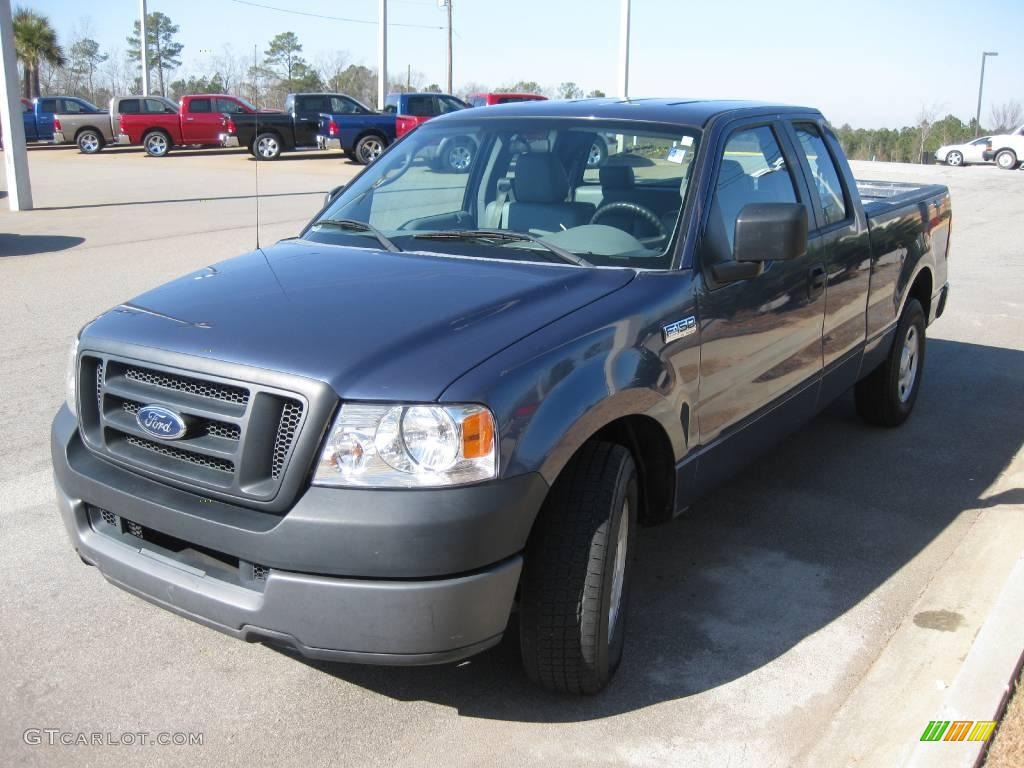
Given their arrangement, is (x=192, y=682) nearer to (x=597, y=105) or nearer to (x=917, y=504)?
(x=597, y=105)

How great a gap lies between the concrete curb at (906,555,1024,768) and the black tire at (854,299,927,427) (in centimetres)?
237

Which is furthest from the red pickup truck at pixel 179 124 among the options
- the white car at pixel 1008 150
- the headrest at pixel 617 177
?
the headrest at pixel 617 177

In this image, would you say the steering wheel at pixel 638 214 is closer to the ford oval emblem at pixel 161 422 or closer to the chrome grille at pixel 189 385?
the chrome grille at pixel 189 385

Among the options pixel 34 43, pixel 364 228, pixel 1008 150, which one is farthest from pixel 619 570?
pixel 34 43

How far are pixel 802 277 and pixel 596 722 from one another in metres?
2.20

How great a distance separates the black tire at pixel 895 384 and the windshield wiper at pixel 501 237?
9.66ft

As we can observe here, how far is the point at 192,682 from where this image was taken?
3.45 meters

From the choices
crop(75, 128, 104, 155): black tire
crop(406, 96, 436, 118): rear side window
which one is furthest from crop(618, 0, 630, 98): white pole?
crop(75, 128, 104, 155): black tire

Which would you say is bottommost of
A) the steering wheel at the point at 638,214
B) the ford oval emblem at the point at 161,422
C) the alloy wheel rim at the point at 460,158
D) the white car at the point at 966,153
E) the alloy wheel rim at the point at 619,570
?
the alloy wheel rim at the point at 619,570

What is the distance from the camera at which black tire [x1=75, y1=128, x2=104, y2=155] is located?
3347 centimetres

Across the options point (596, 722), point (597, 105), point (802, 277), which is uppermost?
point (597, 105)

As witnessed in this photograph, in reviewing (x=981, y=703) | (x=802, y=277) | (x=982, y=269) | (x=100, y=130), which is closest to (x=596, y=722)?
(x=981, y=703)

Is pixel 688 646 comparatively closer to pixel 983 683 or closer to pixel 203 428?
pixel 983 683

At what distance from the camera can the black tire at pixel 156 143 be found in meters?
32.1
